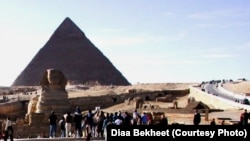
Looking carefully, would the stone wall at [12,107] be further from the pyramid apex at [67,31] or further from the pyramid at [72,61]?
the pyramid apex at [67,31]

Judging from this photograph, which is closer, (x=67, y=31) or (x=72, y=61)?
(x=72, y=61)

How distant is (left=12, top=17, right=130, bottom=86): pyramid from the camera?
133m

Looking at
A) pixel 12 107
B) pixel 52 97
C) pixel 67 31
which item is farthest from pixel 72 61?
pixel 52 97

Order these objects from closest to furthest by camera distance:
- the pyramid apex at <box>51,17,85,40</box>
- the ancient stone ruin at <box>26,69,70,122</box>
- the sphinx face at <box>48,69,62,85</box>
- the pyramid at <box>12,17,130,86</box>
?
1. the ancient stone ruin at <box>26,69,70,122</box>
2. the sphinx face at <box>48,69,62,85</box>
3. the pyramid at <box>12,17,130,86</box>
4. the pyramid apex at <box>51,17,85,40</box>

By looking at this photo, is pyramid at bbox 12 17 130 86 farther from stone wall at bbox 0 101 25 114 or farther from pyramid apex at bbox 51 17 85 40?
stone wall at bbox 0 101 25 114

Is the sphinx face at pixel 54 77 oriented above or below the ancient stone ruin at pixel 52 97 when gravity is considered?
above

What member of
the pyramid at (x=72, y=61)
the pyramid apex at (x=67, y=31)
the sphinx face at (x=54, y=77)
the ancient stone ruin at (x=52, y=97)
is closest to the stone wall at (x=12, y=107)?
the ancient stone ruin at (x=52, y=97)

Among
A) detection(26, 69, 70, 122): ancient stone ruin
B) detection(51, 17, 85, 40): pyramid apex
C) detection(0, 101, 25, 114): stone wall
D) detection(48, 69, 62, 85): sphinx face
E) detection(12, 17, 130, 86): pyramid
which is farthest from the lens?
detection(51, 17, 85, 40): pyramid apex

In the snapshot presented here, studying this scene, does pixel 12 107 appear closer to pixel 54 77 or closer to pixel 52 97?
pixel 54 77

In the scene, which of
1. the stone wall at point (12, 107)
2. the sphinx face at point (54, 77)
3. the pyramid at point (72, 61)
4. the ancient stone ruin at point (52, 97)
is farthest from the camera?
the pyramid at point (72, 61)

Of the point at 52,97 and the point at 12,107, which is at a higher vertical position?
the point at 52,97

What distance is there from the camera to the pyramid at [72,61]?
437 ft

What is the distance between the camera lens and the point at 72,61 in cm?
14125

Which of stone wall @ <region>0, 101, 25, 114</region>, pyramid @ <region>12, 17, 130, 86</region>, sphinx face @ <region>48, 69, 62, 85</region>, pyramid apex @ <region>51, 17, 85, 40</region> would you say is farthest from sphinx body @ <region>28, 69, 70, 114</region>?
pyramid apex @ <region>51, 17, 85, 40</region>
